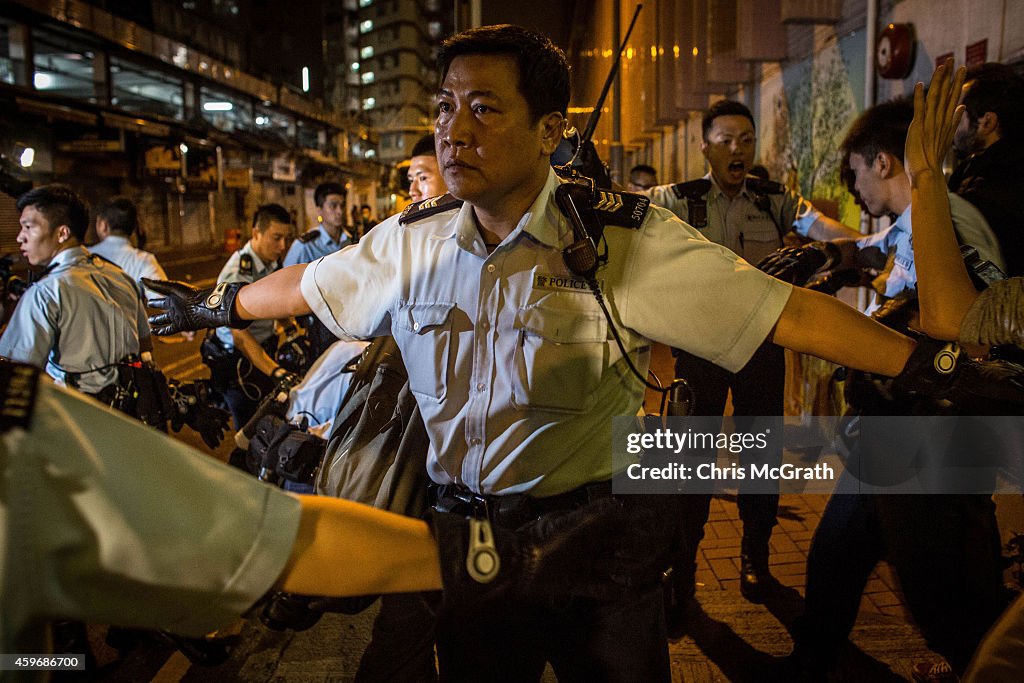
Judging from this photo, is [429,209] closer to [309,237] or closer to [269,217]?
[269,217]

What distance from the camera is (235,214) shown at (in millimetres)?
43312

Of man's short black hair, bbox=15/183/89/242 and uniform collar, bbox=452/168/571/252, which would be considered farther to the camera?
man's short black hair, bbox=15/183/89/242

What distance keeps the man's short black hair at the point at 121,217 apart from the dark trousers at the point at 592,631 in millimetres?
5795

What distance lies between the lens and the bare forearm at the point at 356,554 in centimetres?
119

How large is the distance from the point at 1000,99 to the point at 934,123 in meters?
1.40

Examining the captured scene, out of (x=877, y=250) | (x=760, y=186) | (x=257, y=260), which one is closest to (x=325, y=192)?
(x=257, y=260)

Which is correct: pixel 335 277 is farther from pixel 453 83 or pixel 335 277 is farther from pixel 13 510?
pixel 13 510

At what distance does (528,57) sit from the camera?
→ 1918mm

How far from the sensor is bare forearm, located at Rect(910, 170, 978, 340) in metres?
1.80

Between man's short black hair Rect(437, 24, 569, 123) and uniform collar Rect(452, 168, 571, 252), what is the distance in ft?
0.66

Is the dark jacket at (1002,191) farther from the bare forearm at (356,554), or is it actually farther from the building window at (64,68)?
the building window at (64,68)

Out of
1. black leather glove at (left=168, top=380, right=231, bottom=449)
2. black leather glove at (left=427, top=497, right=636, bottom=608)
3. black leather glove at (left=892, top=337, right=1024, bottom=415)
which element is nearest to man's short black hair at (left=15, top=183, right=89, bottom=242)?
black leather glove at (left=168, top=380, right=231, bottom=449)

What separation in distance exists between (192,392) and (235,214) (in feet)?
138

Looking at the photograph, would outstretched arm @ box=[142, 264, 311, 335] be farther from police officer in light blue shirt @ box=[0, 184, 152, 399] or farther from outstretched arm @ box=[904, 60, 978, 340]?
outstretched arm @ box=[904, 60, 978, 340]
